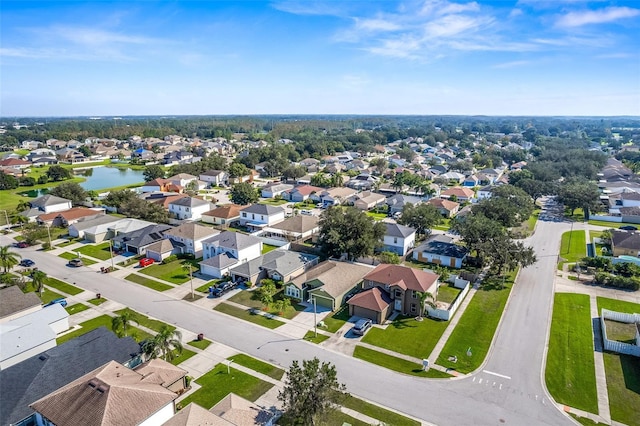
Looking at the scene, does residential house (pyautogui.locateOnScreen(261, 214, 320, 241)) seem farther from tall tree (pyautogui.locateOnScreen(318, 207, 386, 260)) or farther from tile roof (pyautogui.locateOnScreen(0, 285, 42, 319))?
tile roof (pyautogui.locateOnScreen(0, 285, 42, 319))

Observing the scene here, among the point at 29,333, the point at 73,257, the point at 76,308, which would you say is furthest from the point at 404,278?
the point at 73,257

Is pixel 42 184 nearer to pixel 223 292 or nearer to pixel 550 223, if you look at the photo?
pixel 223 292

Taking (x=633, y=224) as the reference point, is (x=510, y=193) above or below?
above

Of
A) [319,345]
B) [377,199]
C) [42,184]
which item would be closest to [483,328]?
[319,345]

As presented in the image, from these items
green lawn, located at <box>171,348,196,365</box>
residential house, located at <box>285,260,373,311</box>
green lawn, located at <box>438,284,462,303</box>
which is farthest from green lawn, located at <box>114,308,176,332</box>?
green lawn, located at <box>438,284,462,303</box>

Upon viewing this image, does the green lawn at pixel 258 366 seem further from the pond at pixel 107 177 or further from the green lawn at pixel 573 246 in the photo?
the pond at pixel 107 177

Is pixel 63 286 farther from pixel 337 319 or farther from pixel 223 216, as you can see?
pixel 337 319

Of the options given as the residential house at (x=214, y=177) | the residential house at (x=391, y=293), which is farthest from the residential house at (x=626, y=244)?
the residential house at (x=214, y=177)
